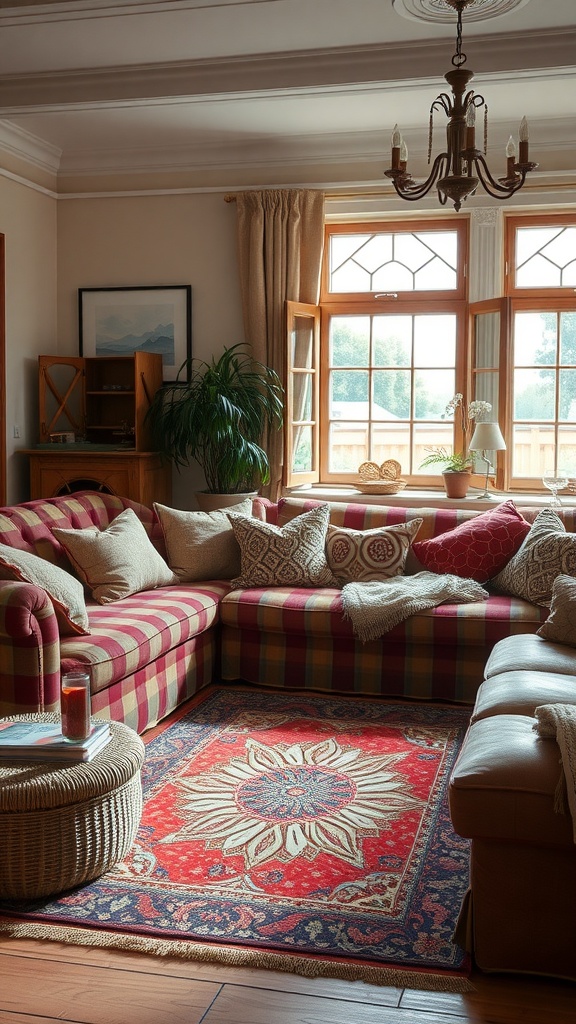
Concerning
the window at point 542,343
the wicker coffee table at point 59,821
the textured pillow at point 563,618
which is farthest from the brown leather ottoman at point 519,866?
the window at point 542,343

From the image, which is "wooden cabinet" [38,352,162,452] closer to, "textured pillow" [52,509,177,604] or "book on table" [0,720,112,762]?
"textured pillow" [52,509,177,604]

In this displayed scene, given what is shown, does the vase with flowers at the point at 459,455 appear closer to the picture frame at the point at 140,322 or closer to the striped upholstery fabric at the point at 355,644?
the striped upholstery fabric at the point at 355,644

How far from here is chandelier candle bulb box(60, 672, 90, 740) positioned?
2.61 metres

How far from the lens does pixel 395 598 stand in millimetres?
4410

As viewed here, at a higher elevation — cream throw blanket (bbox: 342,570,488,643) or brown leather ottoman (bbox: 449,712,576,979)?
cream throw blanket (bbox: 342,570,488,643)

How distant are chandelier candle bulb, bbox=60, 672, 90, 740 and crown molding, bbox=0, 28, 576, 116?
3.35 meters

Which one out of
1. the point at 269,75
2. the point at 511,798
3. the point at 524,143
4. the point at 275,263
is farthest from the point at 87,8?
the point at 511,798

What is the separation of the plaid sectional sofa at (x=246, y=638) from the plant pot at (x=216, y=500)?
0.99m

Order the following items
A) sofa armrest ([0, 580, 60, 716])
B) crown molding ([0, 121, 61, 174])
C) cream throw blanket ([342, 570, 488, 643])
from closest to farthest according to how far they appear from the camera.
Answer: sofa armrest ([0, 580, 60, 716]) < cream throw blanket ([342, 570, 488, 643]) < crown molding ([0, 121, 61, 174])

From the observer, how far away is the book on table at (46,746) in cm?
261

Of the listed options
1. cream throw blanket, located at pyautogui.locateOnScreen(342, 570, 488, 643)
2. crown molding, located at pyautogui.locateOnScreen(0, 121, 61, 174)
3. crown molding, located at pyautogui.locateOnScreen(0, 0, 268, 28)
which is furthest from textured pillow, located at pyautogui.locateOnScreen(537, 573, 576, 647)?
crown molding, located at pyautogui.locateOnScreen(0, 121, 61, 174)

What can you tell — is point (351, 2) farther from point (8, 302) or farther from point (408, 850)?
point (408, 850)

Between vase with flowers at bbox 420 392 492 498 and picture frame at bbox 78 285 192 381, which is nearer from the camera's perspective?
vase with flowers at bbox 420 392 492 498

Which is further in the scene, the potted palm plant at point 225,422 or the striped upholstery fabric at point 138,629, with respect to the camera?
the potted palm plant at point 225,422
